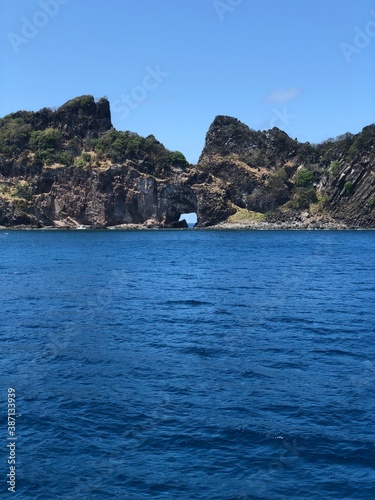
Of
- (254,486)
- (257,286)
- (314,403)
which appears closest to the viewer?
(254,486)

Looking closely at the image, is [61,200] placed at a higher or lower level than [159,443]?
higher

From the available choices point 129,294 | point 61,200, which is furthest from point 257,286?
point 61,200

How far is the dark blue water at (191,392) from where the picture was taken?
16.9 metres

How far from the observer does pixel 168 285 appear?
57.4 metres

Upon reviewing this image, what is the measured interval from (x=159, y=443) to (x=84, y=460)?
Answer: 8.76ft

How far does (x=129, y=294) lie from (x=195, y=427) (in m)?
31.1

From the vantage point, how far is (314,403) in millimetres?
22578

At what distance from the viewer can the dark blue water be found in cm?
1690

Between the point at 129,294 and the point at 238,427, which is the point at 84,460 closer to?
the point at 238,427

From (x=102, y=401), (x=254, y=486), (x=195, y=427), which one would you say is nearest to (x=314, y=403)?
(x=195, y=427)

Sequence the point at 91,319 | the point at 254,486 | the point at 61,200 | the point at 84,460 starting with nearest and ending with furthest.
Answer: the point at 254,486, the point at 84,460, the point at 91,319, the point at 61,200

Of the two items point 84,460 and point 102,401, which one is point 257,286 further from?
point 84,460

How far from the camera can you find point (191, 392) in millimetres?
23969

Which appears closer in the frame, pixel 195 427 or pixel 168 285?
pixel 195 427
